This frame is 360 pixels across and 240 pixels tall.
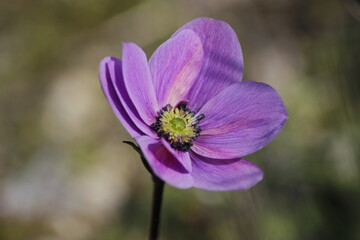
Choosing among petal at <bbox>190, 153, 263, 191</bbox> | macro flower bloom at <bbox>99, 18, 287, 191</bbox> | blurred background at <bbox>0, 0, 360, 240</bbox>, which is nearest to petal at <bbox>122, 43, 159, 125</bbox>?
macro flower bloom at <bbox>99, 18, 287, 191</bbox>

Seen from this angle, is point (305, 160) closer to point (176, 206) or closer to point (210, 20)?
point (176, 206)

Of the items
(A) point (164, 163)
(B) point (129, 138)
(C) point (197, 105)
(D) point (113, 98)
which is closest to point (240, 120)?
(C) point (197, 105)

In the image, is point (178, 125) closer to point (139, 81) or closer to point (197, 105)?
point (197, 105)

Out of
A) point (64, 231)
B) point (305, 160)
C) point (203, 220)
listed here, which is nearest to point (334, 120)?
point (305, 160)

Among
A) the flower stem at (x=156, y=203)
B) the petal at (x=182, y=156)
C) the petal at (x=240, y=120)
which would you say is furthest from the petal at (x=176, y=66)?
the flower stem at (x=156, y=203)

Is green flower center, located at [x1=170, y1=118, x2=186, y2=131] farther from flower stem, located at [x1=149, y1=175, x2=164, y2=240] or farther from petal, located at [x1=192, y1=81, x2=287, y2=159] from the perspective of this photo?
flower stem, located at [x1=149, y1=175, x2=164, y2=240]

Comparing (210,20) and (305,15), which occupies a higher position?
(305,15)

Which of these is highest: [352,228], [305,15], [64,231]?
[305,15]
